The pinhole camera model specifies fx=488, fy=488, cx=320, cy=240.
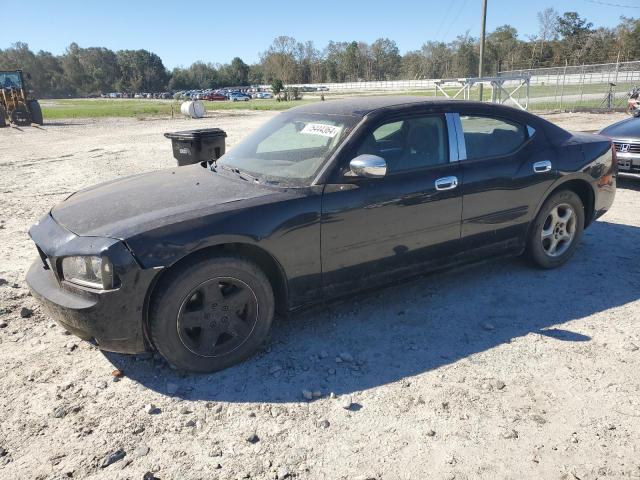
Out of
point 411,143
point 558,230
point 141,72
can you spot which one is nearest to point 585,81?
point 558,230

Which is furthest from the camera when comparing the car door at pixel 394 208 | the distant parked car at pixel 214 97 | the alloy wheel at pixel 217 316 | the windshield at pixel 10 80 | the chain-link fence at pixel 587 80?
the distant parked car at pixel 214 97

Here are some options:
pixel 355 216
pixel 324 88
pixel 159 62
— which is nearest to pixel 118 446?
pixel 355 216

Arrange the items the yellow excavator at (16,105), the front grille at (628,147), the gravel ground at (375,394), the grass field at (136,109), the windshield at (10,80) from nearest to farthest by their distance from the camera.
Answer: the gravel ground at (375,394) < the front grille at (628,147) < the yellow excavator at (16,105) < the windshield at (10,80) < the grass field at (136,109)

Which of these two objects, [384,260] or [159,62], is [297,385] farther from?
[159,62]

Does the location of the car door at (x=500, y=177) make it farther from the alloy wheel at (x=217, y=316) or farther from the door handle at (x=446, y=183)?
the alloy wheel at (x=217, y=316)

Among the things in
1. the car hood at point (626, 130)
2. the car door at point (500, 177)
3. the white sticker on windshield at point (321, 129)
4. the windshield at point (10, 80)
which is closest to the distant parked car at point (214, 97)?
the windshield at point (10, 80)

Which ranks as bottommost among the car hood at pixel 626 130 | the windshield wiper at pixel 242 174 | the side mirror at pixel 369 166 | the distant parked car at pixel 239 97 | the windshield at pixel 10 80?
the car hood at pixel 626 130

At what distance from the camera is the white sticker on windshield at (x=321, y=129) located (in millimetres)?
3670

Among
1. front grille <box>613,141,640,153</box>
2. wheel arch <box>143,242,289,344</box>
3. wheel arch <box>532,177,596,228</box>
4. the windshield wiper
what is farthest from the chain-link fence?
wheel arch <box>143,242,289,344</box>

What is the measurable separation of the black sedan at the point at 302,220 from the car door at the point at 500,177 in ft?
0.04

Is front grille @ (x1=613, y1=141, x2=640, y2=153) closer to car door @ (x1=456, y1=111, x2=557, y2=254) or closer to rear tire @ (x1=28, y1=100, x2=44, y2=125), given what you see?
car door @ (x1=456, y1=111, x2=557, y2=254)

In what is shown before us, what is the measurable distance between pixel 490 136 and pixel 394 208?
A: 4.27 feet

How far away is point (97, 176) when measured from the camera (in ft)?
34.3

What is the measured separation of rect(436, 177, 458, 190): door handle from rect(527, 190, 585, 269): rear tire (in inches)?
43.0
